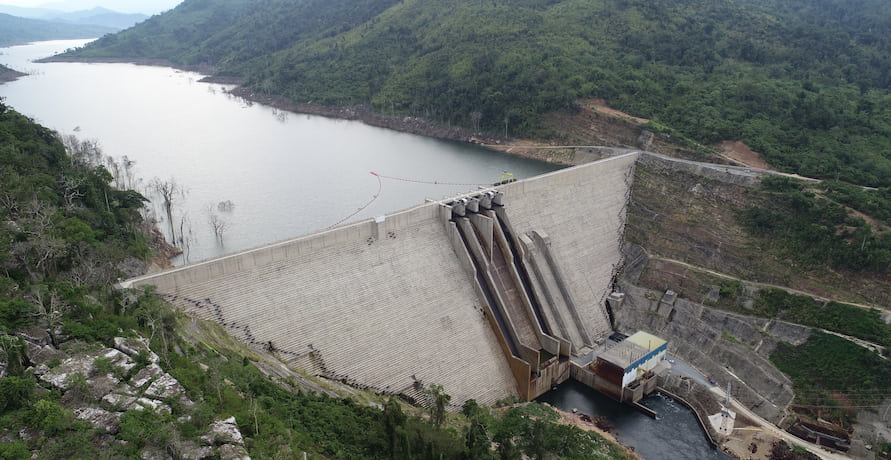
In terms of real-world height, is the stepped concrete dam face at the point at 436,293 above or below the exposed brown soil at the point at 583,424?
above

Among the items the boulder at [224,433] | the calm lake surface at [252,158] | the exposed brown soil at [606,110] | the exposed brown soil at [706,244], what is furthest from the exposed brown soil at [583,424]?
the exposed brown soil at [606,110]

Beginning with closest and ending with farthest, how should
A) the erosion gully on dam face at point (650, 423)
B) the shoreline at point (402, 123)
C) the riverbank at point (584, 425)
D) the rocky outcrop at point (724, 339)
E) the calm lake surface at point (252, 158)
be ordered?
1. the riverbank at point (584, 425)
2. the erosion gully on dam face at point (650, 423)
3. the rocky outcrop at point (724, 339)
4. the calm lake surface at point (252, 158)
5. the shoreline at point (402, 123)

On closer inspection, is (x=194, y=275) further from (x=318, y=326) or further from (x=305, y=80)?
(x=305, y=80)

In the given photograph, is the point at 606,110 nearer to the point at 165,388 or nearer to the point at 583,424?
the point at 583,424

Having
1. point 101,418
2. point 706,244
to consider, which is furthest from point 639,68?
point 101,418

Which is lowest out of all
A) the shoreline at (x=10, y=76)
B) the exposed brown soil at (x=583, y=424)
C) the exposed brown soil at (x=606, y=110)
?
the exposed brown soil at (x=583, y=424)

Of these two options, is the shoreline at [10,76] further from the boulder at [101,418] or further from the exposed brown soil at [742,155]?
the boulder at [101,418]

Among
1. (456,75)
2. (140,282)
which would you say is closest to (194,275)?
(140,282)
